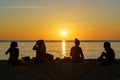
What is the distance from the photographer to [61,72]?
15.8m

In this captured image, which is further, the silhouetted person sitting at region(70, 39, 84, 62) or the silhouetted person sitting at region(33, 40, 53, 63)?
the silhouetted person sitting at region(70, 39, 84, 62)

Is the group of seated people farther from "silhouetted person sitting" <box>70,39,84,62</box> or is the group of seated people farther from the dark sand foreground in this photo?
the dark sand foreground

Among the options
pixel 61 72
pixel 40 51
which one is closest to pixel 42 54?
pixel 40 51

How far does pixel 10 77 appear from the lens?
575 inches

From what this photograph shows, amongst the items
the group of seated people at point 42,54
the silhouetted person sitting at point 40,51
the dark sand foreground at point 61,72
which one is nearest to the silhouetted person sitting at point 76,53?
the group of seated people at point 42,54

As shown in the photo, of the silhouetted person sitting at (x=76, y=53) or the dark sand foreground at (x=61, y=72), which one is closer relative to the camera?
the dark sand foreground at (x=61, y=72)

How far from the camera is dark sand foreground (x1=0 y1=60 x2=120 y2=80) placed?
1451 cm

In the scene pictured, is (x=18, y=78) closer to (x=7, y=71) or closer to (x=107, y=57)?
(x=7, y=71)

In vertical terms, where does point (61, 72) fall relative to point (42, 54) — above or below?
below

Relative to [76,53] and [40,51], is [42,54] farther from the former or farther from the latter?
[76,53]

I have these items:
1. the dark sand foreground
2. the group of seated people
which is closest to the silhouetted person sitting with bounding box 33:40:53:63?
the group of seated people

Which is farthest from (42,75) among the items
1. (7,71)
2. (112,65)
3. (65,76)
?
(112,65)

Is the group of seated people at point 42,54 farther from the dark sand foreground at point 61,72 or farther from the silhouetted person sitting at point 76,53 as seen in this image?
the dark sand foreground at point 61,72

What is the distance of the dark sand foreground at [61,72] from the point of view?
47.6ft
